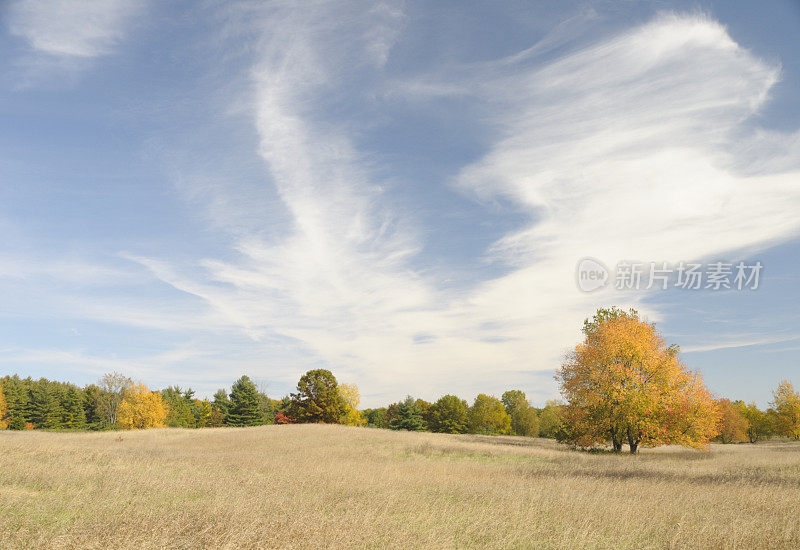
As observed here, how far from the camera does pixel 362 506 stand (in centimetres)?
1078

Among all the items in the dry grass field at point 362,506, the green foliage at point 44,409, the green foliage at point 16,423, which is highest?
the dry grass field at point 362,506

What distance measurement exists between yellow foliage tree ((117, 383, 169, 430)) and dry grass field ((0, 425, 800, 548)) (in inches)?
1898

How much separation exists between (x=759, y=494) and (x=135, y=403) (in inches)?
2685

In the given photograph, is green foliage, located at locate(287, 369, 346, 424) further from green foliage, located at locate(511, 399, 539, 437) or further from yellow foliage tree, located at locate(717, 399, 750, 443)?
yellow foliage tree, located at locate(717, 399, 750, 443)

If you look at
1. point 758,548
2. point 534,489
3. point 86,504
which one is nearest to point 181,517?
point 86,504

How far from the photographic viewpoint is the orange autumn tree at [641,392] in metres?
30.3

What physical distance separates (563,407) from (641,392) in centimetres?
589

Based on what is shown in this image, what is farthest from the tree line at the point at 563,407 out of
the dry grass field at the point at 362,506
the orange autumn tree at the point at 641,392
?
the dry grass field at the point at 362,506

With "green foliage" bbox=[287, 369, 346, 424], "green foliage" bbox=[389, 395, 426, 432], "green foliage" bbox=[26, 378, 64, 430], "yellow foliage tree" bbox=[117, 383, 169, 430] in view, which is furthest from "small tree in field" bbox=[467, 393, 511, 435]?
"green foliage" bbox=[26, 378, 64, 430]

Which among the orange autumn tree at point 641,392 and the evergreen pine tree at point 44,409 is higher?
the orange autumn tree at point 641,392

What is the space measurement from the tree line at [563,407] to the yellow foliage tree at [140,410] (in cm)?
14

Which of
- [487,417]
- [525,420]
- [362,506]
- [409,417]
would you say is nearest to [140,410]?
[409,417]

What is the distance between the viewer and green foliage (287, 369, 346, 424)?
62.3 m

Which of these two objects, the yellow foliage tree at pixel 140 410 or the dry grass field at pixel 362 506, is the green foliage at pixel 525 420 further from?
the dry grass field at pixel 362 506
